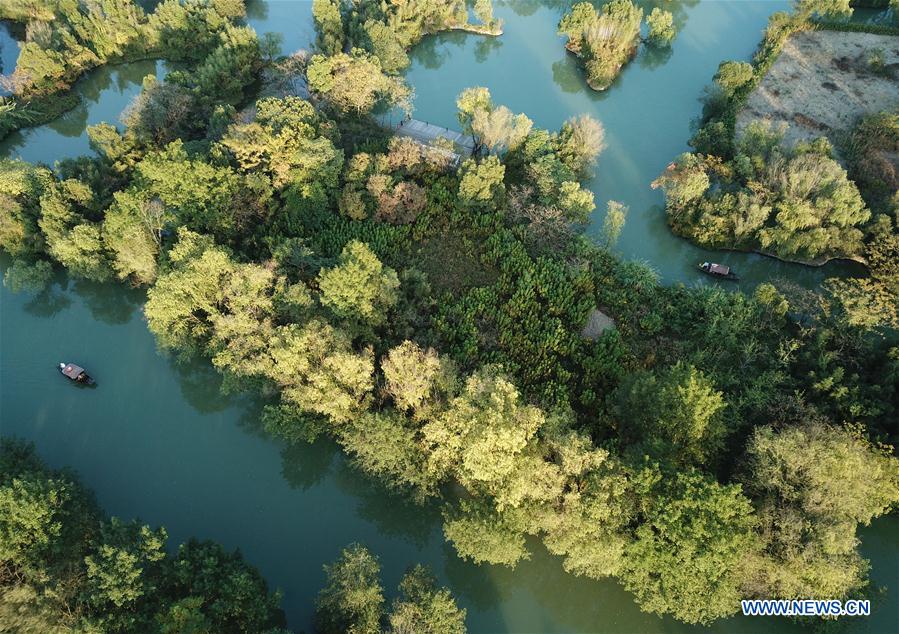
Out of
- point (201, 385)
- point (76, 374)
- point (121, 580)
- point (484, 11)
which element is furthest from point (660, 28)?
point (121, 580)

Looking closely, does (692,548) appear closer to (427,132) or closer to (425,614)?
(425,614)

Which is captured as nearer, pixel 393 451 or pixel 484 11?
pixel 393 451

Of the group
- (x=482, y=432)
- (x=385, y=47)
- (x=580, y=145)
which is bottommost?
(x=482, y=432)

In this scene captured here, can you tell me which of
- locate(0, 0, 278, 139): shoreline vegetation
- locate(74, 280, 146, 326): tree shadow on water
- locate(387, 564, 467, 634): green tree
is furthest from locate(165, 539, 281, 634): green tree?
locate(0, 0, 278, 139): shoreline vegetation

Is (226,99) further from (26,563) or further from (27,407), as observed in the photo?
(26,563)

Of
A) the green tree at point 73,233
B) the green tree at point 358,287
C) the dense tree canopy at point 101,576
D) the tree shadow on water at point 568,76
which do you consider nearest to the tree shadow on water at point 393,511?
the dense tree canopy at point 101,576

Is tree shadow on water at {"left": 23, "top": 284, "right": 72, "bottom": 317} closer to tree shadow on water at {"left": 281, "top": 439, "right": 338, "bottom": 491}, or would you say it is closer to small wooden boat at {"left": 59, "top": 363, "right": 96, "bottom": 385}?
small wooden boat at {"left": 59, "top": 363, "right": 96, "bottom": 385}

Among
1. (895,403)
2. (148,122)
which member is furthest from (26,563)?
(895,403)
